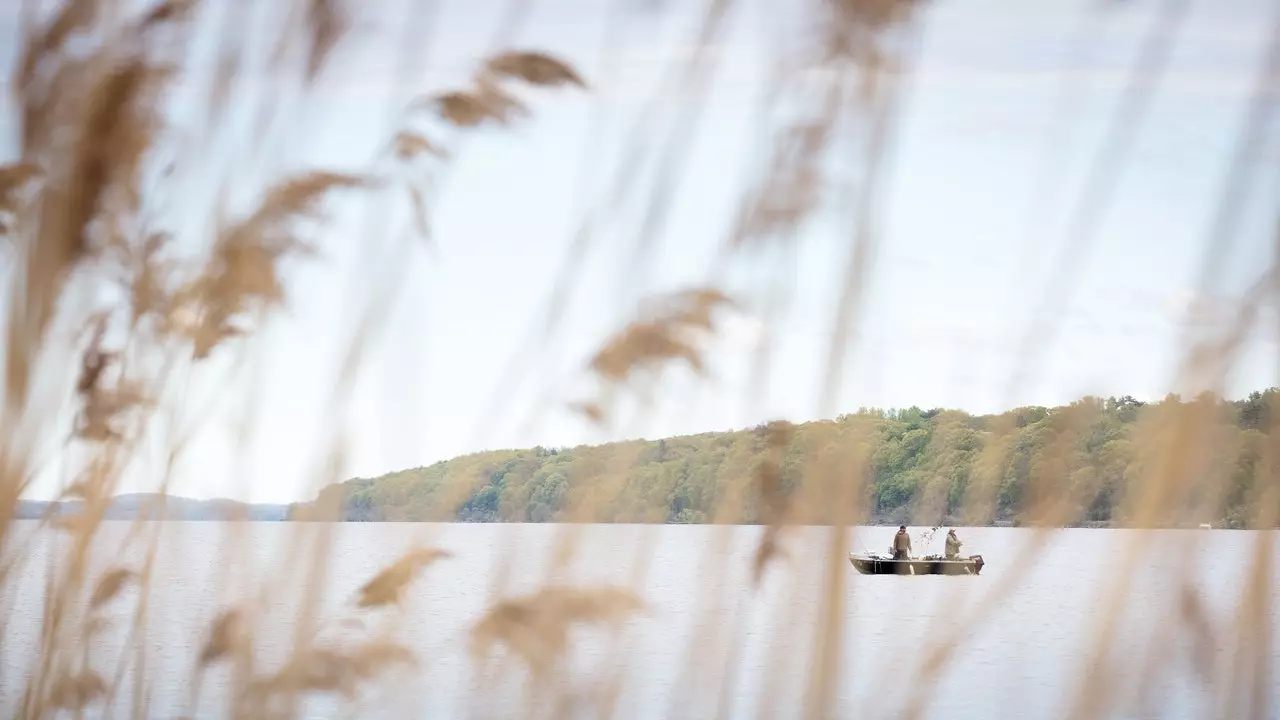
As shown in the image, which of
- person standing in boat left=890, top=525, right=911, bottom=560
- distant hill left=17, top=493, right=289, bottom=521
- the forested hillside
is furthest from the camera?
person standing in boat left=890, top=525, right=911, bottom=560

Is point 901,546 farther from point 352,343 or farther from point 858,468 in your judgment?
point 858,468

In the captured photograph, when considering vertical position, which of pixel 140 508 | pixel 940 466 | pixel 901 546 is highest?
pixel 901 546

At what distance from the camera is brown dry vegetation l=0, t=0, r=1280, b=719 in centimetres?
183

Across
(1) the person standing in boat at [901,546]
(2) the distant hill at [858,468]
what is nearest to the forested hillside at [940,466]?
(2) the distant hill at [858,468]

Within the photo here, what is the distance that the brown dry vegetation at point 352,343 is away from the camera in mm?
1830

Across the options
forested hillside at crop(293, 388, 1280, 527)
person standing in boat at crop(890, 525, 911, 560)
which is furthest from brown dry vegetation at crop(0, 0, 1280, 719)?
person standing in boat at crop(890, 525, 911, 560)

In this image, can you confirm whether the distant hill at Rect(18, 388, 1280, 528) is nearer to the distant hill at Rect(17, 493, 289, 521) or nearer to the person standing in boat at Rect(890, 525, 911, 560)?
the distant hill at Rect(17, 493, 289, 521)

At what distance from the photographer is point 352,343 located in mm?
2369

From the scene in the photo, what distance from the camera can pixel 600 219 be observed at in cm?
213

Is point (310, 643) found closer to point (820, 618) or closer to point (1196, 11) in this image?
point (820, 618)

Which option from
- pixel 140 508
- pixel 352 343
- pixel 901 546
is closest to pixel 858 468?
pixel 352 343

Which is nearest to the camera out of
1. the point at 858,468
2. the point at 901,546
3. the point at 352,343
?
the point at 858,468

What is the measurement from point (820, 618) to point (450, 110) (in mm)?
1080

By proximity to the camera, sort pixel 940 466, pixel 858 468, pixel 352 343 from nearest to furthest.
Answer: pixel 858 468 < pixel 352 343 < pixel 940 466
